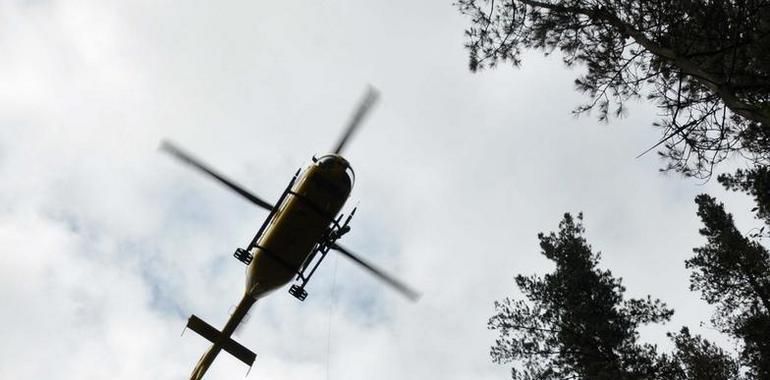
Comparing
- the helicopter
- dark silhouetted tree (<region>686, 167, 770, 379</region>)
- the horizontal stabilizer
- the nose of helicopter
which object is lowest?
the horizontal stabilizer

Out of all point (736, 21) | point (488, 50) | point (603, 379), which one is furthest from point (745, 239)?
point (488, 50)

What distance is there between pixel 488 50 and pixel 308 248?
5046 millimetres

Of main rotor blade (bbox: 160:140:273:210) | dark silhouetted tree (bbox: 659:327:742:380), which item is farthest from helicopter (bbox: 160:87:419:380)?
dark silhouetted tree (bbox: 659:327:742:380)

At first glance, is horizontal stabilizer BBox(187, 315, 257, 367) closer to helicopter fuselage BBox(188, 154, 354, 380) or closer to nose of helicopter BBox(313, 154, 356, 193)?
helicopter fuselage BBox(188, 154, 354, 380)

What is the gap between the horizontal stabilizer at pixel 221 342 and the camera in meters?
9.59

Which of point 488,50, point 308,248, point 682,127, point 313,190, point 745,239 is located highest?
point 745,239

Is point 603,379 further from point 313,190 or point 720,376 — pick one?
point 313,190

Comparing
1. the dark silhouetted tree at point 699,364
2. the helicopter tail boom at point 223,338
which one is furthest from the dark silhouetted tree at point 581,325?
the helicopter tail boom at point 223,338

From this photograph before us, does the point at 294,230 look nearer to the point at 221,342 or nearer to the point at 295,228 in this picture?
the point at 295,228

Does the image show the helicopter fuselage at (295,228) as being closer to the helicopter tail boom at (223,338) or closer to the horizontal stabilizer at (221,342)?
the helicopter tail boom at (223,338)

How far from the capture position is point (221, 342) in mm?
9680

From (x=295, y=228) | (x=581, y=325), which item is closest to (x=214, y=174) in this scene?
(x=295, y=228)

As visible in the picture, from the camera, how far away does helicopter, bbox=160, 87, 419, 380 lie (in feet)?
29.2

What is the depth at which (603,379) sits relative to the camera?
10.1 metres
